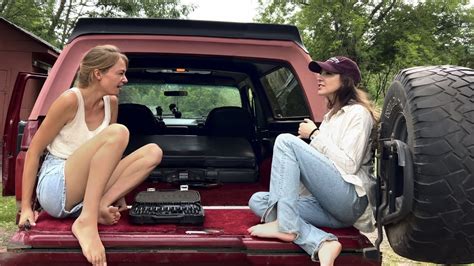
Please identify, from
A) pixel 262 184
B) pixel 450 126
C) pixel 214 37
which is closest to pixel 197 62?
pixel 262 184

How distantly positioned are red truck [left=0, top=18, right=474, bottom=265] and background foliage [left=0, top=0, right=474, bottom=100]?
639 inches

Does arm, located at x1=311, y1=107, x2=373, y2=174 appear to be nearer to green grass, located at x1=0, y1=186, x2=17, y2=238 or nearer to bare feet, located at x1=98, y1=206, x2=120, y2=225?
bare feet, located at x1=98, y1=206, x2=120, y2=225

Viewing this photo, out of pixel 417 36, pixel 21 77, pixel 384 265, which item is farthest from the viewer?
pixel 417 36

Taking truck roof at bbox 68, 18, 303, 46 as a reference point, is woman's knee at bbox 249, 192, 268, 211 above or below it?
below

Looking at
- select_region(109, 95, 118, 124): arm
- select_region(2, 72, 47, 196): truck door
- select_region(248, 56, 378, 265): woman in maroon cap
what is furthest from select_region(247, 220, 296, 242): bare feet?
select_region(2, 72, 47, 196): truck door

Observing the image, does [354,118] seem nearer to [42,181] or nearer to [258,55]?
[258,55]

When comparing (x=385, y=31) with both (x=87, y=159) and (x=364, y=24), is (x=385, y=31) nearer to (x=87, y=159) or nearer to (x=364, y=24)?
(x=364, y=24)

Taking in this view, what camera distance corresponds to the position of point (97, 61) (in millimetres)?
2838

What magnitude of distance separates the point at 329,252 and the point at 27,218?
146 cm

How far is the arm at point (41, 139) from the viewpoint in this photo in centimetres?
272

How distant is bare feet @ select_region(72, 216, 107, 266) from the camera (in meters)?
2.34

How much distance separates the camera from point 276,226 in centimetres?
262

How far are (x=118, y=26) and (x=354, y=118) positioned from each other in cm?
144

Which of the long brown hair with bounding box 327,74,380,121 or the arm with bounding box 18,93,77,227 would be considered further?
the long brown hair with bounding box 327,74,380,121
